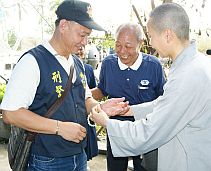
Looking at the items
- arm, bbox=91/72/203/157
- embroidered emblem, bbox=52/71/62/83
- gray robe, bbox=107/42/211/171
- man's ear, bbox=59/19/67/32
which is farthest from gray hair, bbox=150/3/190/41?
embroidered emblem, bbox=52/71/62/83

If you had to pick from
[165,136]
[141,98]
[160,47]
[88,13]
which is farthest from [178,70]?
[141,98]

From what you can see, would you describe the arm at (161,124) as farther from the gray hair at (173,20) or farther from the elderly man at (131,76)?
the elderly man at (131,76)

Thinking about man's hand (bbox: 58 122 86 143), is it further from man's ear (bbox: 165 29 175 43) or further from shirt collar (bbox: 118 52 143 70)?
shirt collar (bbox: 118 52 143 70)

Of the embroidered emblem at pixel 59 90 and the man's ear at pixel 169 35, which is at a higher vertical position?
the man's ear at pixel 169 35

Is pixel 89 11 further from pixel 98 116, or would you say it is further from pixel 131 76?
pixel 131 76

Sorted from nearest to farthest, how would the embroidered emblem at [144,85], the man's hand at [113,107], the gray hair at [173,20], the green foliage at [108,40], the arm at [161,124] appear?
the arm at [161,124], the gray hair at [173,20], the man's hand at [113,107], the embroidered emblem at [144,85], the green foliage at [108,40]

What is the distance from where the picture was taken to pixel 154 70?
3285 millimetres

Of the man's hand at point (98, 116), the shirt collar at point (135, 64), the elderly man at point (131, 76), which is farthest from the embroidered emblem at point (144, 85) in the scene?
the man's hand at point (98, 116)

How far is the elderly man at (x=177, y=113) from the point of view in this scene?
70.4 inches

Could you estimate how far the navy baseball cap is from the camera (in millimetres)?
2064

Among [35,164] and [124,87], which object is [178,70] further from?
[124,87]

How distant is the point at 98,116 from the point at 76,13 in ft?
2.49

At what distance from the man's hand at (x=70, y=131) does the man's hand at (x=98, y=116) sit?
19cm

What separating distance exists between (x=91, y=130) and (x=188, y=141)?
33.7 inches
